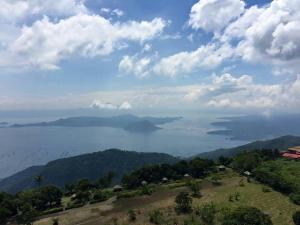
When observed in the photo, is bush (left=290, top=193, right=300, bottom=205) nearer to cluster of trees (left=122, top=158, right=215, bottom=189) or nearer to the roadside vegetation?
the roadside vegetation

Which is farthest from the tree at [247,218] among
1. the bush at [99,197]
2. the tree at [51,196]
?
the tree at [51,196]

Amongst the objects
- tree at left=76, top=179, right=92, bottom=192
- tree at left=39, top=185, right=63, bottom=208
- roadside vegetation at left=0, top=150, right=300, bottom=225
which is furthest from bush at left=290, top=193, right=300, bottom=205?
tree at left=39, top=185, right=63, bottom=208

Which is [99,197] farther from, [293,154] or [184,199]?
[293,154]

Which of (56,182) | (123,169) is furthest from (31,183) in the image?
(123,169)

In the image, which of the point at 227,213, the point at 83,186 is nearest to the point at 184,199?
the point at 227,213

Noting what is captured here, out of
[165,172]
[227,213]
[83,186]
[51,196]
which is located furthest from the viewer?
[165,172]

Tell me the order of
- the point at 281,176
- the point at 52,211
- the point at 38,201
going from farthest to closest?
the point at 38,201 → the point at 281,176 → the point at 52,211

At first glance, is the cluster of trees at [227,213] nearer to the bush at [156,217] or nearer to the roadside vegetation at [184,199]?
the roadside vegetation at [184,199]
